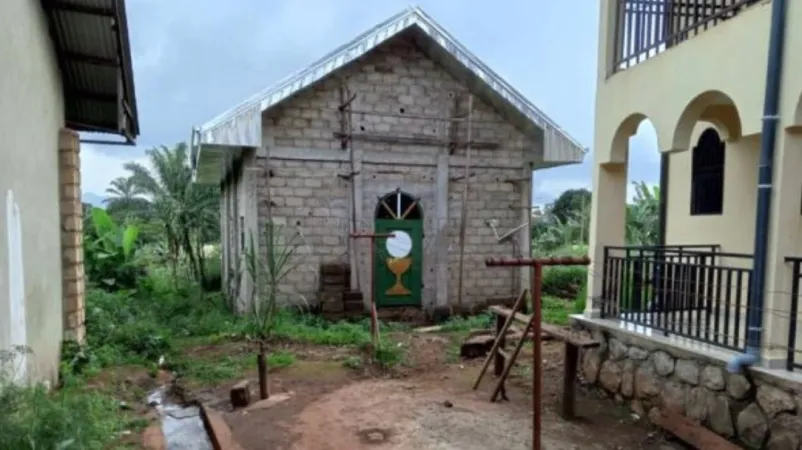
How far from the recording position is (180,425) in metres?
5.64

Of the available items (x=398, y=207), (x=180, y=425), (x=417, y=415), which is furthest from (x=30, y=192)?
(x=398, y=207)

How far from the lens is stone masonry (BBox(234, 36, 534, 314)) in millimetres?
10211

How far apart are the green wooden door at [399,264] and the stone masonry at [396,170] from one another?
0.19m

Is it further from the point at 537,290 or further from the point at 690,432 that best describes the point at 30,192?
the point at 690,432

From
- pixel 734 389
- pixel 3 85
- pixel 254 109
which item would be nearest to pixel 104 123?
pixel 254 109

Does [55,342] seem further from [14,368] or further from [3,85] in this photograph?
[3,85]

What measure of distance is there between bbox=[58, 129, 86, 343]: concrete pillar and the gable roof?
8.11 ft

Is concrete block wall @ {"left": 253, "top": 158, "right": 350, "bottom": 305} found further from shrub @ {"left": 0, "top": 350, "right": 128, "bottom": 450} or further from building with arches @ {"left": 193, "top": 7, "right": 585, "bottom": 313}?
shrub @ {"left": 0, "top": 350, "right": 128, "bottom": 450}

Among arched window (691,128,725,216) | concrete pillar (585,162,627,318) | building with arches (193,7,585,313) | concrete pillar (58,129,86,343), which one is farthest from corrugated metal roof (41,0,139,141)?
arched window (691,128,725,216)

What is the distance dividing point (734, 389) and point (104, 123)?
860 cm

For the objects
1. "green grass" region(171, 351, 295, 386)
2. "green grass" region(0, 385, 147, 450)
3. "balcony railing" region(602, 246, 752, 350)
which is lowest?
"green grass" region(171, 351, 295, 386)

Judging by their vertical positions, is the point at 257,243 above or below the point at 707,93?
below

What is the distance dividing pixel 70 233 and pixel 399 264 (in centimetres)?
578

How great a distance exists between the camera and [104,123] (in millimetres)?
8305
